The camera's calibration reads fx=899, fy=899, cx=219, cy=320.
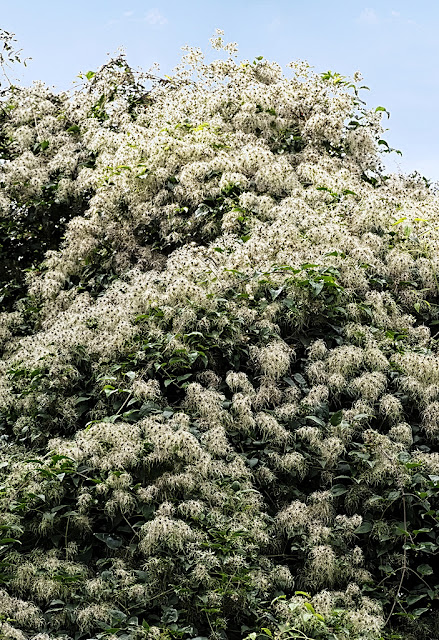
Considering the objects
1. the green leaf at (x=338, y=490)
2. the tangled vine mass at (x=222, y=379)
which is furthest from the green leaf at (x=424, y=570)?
the green leaf at (x=338, y=490)

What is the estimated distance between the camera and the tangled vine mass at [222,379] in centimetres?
416

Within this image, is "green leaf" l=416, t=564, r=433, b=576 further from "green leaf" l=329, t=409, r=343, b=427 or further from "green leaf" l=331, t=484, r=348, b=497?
"green leaf" l=329, t=409, r=343, b=427

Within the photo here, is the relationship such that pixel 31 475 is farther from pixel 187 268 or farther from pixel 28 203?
pixel 28 203

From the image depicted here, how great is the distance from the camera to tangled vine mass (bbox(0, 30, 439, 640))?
416 centimetres

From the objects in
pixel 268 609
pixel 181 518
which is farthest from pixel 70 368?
pixel 268 609

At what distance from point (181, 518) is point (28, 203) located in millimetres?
4518

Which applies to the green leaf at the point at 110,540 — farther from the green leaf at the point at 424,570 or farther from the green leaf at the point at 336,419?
the green leaf at the point at 424,570

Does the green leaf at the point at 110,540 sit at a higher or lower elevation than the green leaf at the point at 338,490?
lower

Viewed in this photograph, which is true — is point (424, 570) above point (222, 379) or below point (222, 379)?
below

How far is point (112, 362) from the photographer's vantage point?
541 centimetres

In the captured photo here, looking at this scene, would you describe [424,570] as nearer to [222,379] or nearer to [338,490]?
[338,490]

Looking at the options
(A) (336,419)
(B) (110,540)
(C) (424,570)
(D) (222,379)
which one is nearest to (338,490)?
(A) (336,419)

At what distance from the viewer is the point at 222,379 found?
5.54 m

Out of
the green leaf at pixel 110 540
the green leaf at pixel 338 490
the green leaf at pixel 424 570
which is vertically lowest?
the green leaf at pixel 424 570
